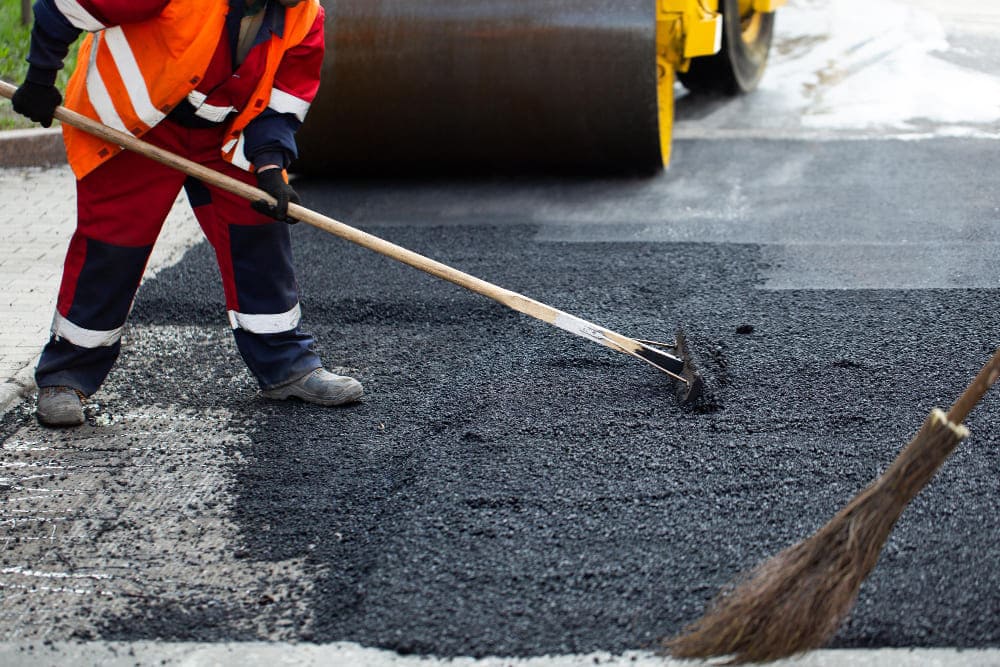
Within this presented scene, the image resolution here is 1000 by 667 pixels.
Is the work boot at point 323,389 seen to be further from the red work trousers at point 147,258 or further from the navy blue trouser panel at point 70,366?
the navy blue trouser panel at point 70,366

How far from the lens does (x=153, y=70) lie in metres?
3.22

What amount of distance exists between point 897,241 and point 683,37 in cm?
184

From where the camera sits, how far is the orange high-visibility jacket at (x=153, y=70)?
316cm

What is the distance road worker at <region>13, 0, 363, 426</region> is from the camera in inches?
126

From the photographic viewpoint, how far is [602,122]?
5.70m

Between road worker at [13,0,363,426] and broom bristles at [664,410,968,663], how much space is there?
1.68 metres

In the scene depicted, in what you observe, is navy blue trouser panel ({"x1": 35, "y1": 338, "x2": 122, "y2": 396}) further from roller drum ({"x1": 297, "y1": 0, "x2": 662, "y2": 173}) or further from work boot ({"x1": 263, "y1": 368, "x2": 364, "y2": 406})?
roller drum ({"x1": 297, "y1": 0, "x2": 662, "y2": 173})

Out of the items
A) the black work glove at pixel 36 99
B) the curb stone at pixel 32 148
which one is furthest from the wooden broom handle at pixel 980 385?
the curb stone at pixel 32 148

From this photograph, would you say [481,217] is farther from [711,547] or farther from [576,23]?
[711,547]

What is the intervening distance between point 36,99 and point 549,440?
171 cm

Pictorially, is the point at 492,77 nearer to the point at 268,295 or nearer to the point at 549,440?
the point at 268,295

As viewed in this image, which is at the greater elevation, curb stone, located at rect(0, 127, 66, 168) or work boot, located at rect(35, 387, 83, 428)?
work boot, located at rect(35, 387, 83, 428)

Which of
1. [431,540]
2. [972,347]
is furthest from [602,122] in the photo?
[431,540]

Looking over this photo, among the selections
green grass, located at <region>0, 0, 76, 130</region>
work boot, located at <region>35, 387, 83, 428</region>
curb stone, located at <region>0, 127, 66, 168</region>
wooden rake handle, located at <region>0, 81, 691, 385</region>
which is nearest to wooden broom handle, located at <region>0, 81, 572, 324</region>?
wooden rake handle, located at <region>0, 81, 691, 385</region>
